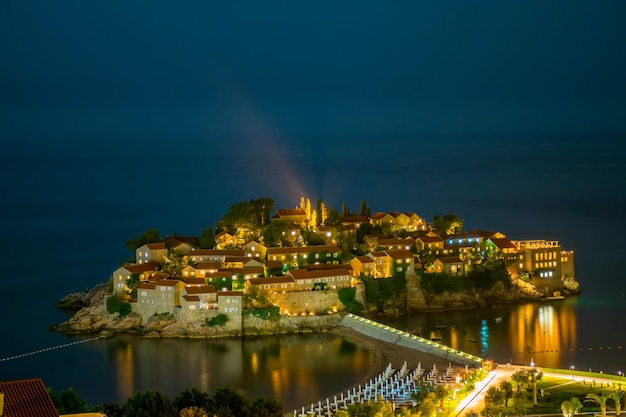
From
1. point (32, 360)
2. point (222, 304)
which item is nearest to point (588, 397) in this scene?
point (222, 304)

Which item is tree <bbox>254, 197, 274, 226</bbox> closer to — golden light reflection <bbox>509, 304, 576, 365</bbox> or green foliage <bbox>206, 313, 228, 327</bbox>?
green foliage <bbox>206, 313, 228, 327</bbox>

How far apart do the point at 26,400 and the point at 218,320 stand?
1223cm

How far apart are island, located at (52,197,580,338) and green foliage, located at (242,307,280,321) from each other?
0.02 meters

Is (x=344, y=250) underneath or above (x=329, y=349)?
above

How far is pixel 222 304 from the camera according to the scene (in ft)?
77.8

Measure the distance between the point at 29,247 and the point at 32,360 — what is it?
14.1 metres

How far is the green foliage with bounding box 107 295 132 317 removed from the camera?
80.5ft

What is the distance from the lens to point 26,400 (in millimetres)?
11469

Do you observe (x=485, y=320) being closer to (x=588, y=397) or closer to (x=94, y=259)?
(x=588, y=397)

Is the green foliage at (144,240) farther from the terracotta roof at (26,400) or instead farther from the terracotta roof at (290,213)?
the terracotta roof at (26,400)

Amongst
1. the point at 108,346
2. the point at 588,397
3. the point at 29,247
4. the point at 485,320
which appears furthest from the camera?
the point at 29,247

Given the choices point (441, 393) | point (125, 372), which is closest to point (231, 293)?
point (125, 372)

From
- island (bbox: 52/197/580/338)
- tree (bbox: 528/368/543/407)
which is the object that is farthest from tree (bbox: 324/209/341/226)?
tree (bbox: 528/368/543/407)

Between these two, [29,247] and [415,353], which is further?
[29,247]
